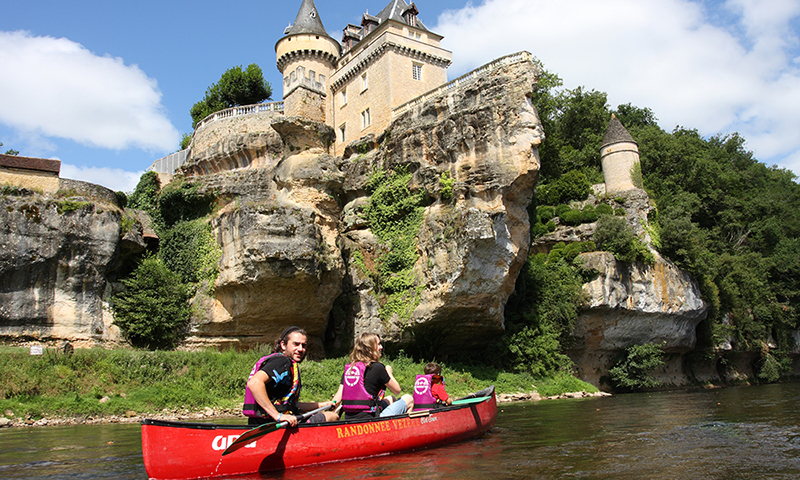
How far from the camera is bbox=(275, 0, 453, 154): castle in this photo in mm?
32375

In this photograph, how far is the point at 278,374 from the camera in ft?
23.4

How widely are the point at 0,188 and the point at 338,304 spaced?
47.7ft

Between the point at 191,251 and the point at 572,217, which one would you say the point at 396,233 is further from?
the point at 572,217

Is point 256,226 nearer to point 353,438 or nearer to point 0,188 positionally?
point 0,188

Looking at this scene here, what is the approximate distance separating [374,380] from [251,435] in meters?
2.20

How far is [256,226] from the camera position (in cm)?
2219

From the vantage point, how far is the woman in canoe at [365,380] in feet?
28.8

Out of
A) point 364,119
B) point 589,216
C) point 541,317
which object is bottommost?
point 541,317

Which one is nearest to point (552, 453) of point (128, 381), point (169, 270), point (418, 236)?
point (128, 381)

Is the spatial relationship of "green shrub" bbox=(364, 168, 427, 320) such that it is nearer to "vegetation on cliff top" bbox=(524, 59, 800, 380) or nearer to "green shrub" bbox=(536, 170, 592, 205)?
"vegetation on cliff top" bbox=(524, 59, 800, 380)

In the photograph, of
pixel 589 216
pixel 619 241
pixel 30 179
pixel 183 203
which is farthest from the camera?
pixel 589 216

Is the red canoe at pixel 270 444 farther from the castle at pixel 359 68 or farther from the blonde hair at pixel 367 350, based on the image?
the castle at pixel 359 68

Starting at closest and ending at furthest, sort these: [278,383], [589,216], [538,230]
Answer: [278,383]
[589,216]
[538,230]

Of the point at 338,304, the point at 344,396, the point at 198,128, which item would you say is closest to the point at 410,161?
the point at 338,304
